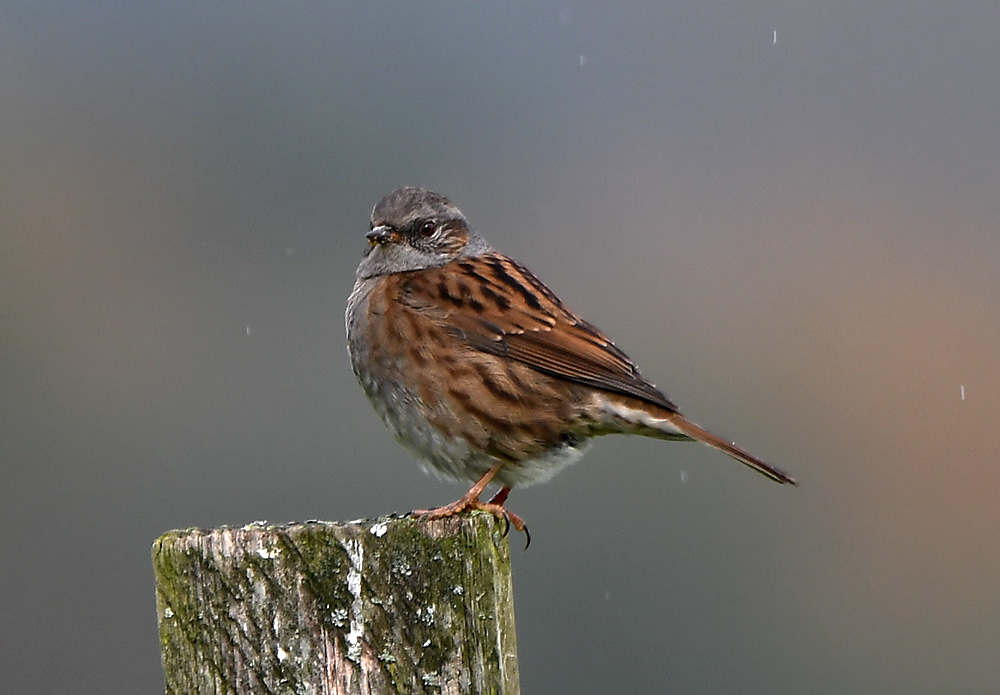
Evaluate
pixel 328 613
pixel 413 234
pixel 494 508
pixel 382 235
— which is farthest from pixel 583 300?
pixel 328 613

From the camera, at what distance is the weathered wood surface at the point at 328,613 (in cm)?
336

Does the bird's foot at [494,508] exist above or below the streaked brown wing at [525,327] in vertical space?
below

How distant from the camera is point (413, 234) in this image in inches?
266

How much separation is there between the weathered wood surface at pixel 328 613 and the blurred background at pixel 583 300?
700 centimetres

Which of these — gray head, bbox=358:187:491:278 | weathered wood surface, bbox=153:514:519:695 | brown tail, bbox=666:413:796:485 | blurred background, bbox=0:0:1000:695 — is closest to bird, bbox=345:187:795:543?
brown tail, bbox=666:413:796:485

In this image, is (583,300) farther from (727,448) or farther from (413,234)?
(727,448)

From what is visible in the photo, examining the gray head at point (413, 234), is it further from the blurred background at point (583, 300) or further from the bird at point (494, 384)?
the blurred background at point (583, 300)

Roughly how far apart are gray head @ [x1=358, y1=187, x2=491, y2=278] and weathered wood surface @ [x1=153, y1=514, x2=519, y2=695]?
322 centimetres

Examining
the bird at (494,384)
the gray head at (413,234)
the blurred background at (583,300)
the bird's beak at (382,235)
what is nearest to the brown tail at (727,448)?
the bird at (494,384)

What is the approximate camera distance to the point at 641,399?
6.02 m

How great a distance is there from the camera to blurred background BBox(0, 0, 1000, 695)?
12.6 m

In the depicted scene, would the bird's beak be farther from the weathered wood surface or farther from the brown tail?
the weathered wood surface

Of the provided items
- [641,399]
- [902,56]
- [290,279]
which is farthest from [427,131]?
[641,399]

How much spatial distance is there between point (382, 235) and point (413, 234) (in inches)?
6.4
